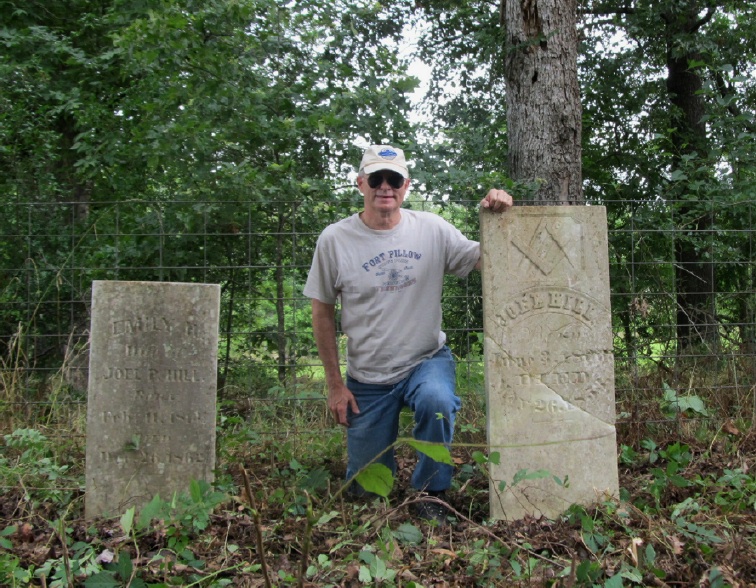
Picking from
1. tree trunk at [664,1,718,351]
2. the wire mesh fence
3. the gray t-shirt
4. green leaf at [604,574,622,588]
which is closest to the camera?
green leaf at [604,574,622,588]

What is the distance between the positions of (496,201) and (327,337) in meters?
1.16

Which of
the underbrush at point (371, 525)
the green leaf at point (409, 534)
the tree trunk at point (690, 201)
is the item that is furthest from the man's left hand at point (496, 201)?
the tree trunk at point (690, 201)

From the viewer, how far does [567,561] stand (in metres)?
2.76

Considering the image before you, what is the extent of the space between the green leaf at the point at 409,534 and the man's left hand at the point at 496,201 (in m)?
1.54

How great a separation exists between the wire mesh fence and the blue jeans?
975mm

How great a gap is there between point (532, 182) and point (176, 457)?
3.06 metres

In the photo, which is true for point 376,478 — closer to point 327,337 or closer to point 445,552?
point 445,552

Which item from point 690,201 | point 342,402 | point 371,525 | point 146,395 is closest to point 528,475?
point 371,525

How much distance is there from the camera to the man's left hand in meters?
3.32

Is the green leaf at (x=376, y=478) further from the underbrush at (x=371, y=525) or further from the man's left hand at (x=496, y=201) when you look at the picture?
the man's left hand at (x=496, y=201)

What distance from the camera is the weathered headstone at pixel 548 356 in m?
3.38

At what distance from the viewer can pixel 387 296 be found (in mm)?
3566

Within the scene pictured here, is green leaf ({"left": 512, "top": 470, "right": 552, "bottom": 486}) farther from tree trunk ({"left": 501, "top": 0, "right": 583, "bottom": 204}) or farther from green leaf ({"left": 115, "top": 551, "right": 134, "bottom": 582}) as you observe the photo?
tree trunk ({"left": 501, "top": 0, "right": 583, "bottom": 204})

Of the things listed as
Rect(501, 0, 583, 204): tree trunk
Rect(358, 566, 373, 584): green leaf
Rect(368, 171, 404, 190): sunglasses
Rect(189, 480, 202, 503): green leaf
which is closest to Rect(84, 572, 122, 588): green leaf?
Rect(189, 480, 202, 503): green leaf
